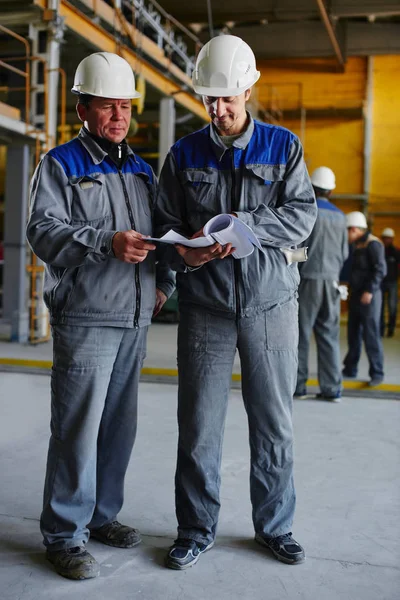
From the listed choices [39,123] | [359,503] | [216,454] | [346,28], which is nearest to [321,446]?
[359,503]

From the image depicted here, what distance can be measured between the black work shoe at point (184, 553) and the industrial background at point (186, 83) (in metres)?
7.09

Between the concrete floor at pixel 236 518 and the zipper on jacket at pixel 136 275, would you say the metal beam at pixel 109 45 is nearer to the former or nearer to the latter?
the concrete floor at pixel 236 518

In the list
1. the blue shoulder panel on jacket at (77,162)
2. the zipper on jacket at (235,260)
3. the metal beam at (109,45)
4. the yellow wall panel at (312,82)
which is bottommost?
the zipper on jacket at (235,260)

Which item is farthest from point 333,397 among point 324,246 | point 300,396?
point 324,246

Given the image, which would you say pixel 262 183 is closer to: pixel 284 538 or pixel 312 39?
pixel 284 538

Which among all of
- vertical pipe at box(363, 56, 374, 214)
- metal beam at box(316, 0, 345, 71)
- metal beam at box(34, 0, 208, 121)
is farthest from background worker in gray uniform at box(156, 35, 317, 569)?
vertical pipe at box(363, 56, 374, 214)

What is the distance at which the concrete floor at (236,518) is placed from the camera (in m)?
2.80

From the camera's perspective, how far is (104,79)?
3.03 meters

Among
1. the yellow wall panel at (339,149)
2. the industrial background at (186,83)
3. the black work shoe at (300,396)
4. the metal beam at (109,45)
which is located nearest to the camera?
the black work shoe at (300,396)

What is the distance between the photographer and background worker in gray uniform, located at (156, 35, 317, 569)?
2.98 meters

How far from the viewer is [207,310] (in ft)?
10.1

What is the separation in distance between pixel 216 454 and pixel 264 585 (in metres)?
0.59

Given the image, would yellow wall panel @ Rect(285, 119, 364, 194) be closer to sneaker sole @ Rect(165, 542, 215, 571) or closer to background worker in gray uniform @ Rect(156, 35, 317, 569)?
background worker in gray uniform @ Rect(156, 35, 317, 569)

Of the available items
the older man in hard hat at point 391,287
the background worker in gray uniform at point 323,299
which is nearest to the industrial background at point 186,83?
the older man in hard hat at point 391,287
